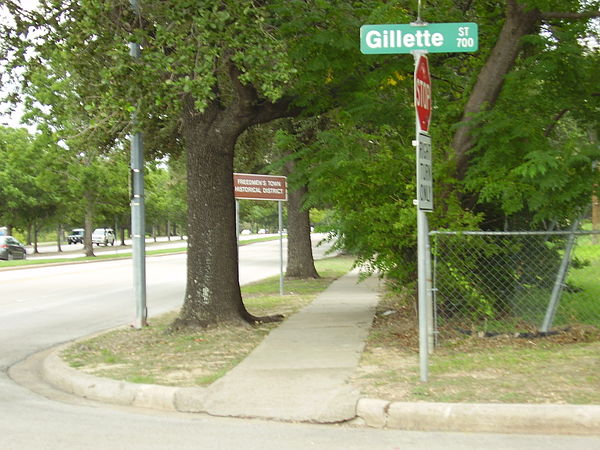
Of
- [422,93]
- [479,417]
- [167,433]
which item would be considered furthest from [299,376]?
[422,93]

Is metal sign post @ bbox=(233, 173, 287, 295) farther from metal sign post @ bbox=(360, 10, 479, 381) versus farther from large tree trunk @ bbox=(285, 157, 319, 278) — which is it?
metal sign post @ bbox=(360, 10, 479, 381)

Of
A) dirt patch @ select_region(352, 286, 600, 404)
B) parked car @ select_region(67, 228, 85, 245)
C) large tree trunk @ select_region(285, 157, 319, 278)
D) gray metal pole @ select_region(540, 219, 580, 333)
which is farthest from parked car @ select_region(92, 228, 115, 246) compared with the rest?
gray metal pole @ select_region(540, 219, 580, 333)

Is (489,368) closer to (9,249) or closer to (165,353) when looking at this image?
(165,353)

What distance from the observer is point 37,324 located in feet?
41.3

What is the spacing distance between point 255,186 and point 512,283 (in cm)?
707

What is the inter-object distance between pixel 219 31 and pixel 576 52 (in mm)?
4386

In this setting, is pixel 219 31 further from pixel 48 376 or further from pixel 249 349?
pixel 48 376

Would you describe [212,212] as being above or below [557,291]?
above

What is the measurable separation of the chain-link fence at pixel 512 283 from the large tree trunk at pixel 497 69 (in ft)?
3.54

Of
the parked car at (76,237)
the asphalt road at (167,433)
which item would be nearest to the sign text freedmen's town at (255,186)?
the asphalt road at (167,433)

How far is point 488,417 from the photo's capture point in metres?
5.35

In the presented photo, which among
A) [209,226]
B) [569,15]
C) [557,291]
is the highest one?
[569,15]

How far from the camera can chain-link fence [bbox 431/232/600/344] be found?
8.64 m

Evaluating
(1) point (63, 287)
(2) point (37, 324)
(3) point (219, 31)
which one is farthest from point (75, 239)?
(3) point (219, 31)
